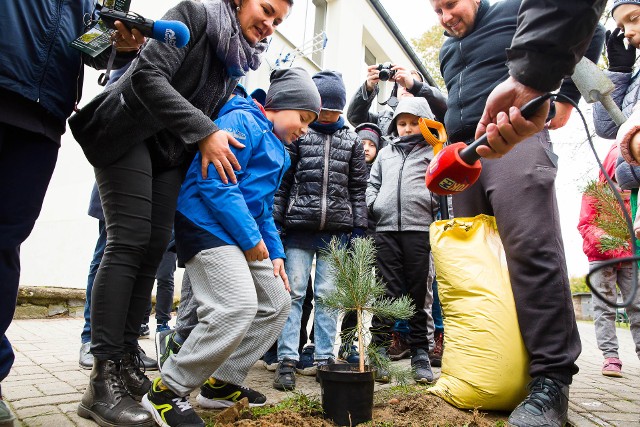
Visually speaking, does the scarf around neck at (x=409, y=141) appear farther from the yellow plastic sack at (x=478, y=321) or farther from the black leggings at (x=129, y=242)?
the black leggings at (x=129, y=242)

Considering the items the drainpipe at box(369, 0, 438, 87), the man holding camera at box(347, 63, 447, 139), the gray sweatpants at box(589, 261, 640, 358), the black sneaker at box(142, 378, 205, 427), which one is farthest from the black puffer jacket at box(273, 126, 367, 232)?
the drainpipe at box(369, 0, 438, 87)

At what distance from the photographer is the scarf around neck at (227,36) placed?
195 centimetres

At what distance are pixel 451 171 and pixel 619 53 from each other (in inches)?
69.2

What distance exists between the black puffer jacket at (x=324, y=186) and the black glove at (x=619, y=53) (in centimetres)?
158

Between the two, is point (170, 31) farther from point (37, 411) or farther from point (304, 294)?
point (304, 294)

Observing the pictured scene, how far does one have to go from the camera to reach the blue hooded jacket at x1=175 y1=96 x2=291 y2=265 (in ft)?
6.20

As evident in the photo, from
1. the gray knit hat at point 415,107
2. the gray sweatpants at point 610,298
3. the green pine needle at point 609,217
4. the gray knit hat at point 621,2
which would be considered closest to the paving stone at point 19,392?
the green pine needle at point 609,217

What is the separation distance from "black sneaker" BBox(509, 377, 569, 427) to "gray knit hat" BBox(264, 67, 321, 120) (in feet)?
5.26

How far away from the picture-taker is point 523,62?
1409 mm

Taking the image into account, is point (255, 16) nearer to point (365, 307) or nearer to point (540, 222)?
point (365, 307)

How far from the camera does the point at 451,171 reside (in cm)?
169

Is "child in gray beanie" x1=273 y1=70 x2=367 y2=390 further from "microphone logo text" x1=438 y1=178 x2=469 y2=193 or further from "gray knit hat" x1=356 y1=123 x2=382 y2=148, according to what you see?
"microphone logo text" x1=438 y1=178 x2=469 y2=193

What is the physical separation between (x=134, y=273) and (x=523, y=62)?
5.00ft

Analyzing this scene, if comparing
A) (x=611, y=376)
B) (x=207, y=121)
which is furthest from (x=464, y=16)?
(x=611, y=376)
